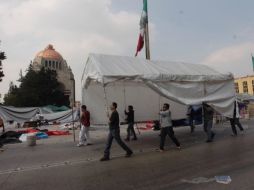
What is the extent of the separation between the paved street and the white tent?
2555 mm

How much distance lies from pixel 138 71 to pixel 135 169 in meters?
5.52

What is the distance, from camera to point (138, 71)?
13.2 metres

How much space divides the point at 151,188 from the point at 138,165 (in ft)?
8.38

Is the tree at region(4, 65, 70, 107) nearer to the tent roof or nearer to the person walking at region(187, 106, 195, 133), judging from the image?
the person walking at region(187, 106, 195, 133)

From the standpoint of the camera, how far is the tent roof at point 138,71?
1253 cm

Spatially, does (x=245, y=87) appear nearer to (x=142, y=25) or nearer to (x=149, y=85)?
(x=142, y=25)

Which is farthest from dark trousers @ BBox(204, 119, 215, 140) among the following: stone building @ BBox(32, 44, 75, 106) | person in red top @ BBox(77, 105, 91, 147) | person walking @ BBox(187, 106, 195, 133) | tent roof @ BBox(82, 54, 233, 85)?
stone building @ BBox(32, 44, 75, 106)

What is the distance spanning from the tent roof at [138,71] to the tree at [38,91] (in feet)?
196

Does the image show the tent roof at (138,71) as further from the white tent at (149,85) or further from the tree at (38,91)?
the tree at (38,91)

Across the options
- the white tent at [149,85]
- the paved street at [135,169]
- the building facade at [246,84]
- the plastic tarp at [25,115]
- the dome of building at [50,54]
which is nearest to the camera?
the paved street at [135,169]

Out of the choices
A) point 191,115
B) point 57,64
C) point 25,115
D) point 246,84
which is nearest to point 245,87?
point 246,84

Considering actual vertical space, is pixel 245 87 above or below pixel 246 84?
below

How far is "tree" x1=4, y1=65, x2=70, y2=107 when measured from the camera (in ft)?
234

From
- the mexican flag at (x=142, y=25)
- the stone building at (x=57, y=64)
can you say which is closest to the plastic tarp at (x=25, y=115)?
the mexican flag at (x=142, y=25)
